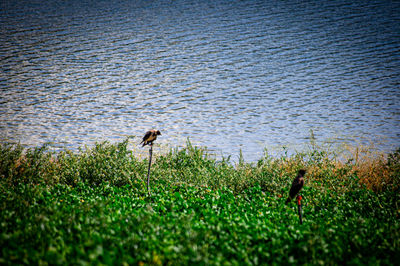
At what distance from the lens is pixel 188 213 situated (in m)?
5.88

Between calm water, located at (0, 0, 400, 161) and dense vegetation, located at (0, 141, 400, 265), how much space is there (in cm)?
316

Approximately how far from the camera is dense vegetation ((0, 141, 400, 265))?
4152 mm

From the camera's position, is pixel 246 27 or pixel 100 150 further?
pixel 246 27

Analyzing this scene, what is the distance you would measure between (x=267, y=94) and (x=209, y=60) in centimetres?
695

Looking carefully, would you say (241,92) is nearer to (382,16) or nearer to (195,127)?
(195,127)

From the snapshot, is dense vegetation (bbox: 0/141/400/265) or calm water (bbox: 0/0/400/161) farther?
calm water (bbox: 0/0/400/161)

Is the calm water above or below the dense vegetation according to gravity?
above

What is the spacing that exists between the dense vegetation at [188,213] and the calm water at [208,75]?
3162 mm

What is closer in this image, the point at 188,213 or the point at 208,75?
the point at 188,213

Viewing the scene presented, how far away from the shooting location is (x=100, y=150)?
809cm

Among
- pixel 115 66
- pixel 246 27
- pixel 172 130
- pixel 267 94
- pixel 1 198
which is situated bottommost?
pixel 1 198

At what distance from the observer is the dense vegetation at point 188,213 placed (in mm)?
4152

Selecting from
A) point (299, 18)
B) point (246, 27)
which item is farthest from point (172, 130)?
point (299, 18)

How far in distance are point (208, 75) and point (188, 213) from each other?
14.8 metres
